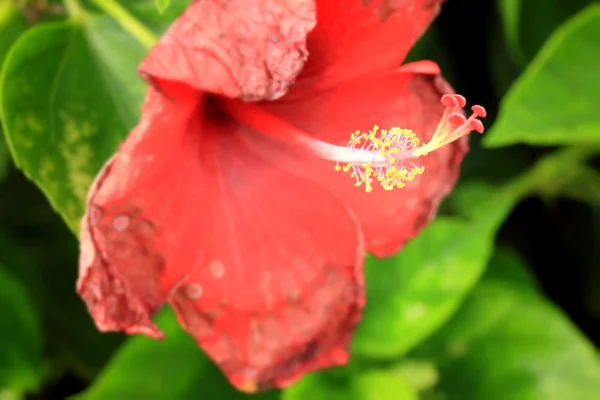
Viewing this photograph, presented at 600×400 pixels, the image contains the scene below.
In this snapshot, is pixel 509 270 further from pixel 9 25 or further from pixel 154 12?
pixel 9 25

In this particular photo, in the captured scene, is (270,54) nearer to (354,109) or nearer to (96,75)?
(354,109)

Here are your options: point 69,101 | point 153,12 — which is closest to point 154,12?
point 153,12

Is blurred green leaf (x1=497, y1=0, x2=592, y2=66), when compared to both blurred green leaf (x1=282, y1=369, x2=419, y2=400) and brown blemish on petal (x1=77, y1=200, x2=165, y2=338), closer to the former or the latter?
blurred green leaf (x1=282, y1=369, x2=419, y2=400)

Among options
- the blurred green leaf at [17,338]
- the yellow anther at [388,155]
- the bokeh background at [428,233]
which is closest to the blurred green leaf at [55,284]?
the bokeh background at [428,233]

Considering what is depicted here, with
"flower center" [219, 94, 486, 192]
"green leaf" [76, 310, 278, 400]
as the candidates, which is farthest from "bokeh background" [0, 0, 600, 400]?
"flower center" [219, 94, 486, 192]

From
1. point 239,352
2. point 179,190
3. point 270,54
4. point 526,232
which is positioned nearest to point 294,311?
point 239,352
